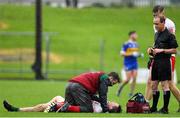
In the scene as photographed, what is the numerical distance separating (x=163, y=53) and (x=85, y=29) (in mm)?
40131

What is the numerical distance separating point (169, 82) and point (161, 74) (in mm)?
338

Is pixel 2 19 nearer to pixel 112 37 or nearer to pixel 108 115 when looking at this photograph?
pixel 112 37

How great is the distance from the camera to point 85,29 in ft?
193

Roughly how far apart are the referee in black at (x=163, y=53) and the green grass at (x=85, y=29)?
88.0 ft

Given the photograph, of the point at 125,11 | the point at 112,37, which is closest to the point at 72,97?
the point at 112,37

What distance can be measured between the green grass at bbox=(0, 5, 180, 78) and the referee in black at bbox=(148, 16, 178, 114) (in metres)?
26.8

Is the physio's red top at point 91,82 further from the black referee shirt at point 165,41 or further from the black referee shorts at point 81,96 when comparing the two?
the black referee shirt at point 165,41

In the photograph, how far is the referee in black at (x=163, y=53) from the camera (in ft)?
61.3

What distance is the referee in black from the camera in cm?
1869

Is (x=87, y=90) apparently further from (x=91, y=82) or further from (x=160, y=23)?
(x=160, y=23)


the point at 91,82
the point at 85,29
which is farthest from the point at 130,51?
the point at 85,29

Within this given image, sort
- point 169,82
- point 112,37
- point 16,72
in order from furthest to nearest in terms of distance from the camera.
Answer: point 112,37 < point 16,72 < point 169,82

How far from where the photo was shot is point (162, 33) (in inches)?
739

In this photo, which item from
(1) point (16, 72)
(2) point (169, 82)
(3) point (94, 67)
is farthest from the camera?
(3) point (94, 67)
